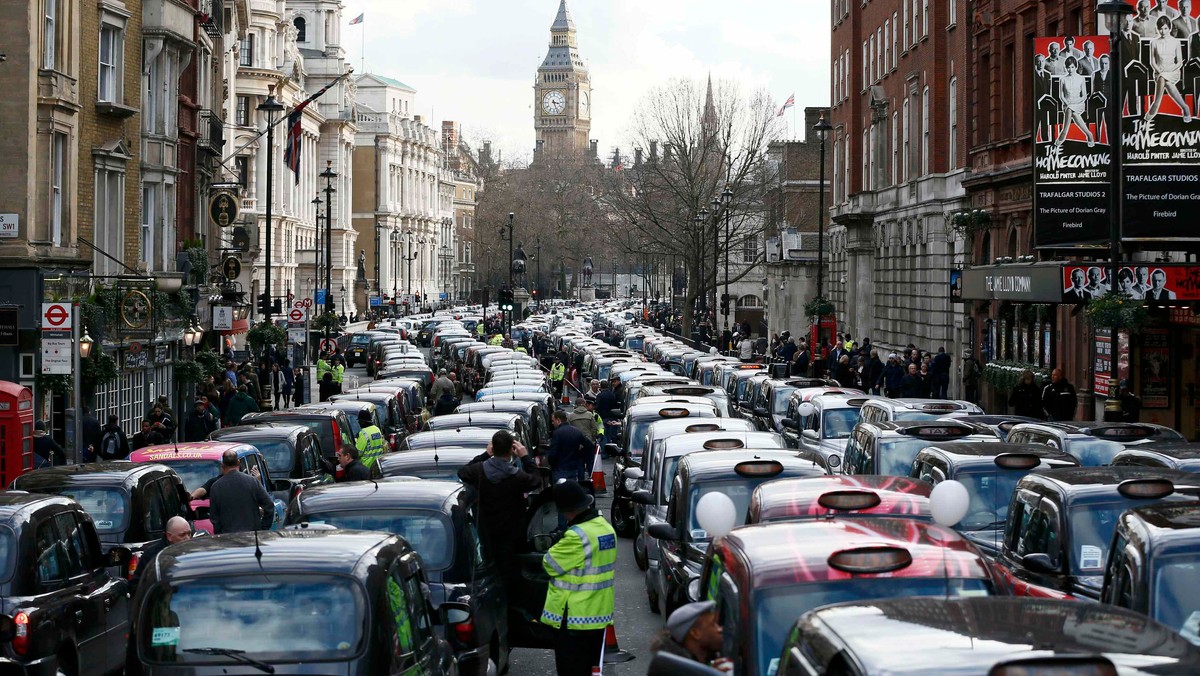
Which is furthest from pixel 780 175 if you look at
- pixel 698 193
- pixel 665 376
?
pixel 665 376

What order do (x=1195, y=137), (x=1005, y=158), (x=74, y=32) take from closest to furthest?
1. (x=1195, y=137)
2. (x=74, y=32)
3. (x=1005, y=158)

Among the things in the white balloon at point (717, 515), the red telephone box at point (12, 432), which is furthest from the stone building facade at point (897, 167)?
the white balloon at point (717, 515)

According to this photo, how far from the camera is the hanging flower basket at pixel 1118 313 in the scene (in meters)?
26.5

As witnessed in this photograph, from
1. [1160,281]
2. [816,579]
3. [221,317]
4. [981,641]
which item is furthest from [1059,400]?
[981,641]

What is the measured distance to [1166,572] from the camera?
8758 mm

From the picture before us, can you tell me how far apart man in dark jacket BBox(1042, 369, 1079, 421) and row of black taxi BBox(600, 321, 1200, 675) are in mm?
9089

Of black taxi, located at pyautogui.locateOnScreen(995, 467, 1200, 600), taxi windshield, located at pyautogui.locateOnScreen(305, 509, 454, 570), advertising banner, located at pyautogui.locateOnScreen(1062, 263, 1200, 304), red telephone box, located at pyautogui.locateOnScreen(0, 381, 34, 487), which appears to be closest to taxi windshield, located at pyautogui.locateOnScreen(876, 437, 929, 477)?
black taxi, located at pyautogui.locateOnScreen(995, 467, 1200, 600)

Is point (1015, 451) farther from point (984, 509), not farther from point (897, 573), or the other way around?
point (897, 573)

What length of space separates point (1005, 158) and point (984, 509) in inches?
1194

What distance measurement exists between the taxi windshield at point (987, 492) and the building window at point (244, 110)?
295ft

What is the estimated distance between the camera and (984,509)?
13945 millimetres

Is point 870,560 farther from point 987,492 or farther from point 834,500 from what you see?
point 987,492

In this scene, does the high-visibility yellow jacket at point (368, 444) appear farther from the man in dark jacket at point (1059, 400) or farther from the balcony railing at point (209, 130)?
the balcony railing at point (209, 130)

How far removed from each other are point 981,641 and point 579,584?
5036 millimetres
